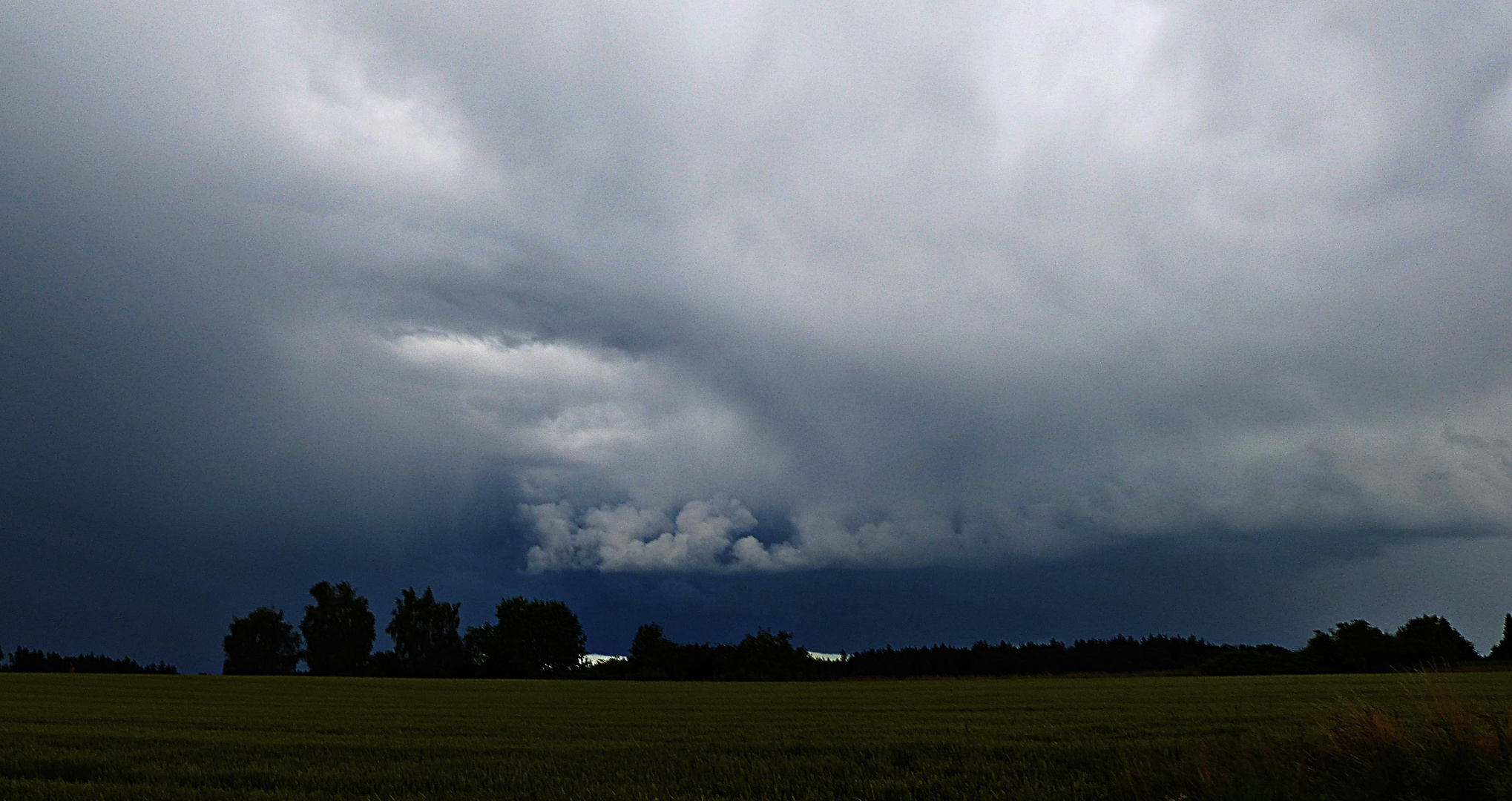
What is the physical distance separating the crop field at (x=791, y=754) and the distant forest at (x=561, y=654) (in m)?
105

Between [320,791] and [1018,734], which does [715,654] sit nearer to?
[1018,734]

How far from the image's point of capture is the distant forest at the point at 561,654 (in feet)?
401

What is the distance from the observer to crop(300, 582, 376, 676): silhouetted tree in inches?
5576

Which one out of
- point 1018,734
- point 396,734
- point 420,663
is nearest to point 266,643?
point 420,663

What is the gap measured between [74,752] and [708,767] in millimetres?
11882

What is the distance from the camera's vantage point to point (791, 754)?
53.2ft

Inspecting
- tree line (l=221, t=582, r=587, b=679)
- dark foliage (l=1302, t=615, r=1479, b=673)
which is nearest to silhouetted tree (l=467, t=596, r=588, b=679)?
tree line (l=221, t=582, r=587, b=679)

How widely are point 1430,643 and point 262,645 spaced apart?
177 meters

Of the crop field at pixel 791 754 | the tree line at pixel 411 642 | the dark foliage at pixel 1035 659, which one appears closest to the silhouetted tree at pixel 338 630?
the tree line at pixel 411 642

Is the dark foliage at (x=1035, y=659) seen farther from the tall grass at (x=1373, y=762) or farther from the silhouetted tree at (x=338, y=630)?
the tall grass at (x=1373, y=762)

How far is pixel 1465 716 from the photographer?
10625 millimetres

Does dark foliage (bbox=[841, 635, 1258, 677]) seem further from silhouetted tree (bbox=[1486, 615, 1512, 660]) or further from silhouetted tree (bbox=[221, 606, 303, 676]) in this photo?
silhouetted tree (bbox=[221, 606, 303, 676])

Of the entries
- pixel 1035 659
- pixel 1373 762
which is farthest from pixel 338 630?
pixel 1373 762

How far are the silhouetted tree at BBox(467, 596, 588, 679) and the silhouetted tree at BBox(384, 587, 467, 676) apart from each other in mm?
3168
